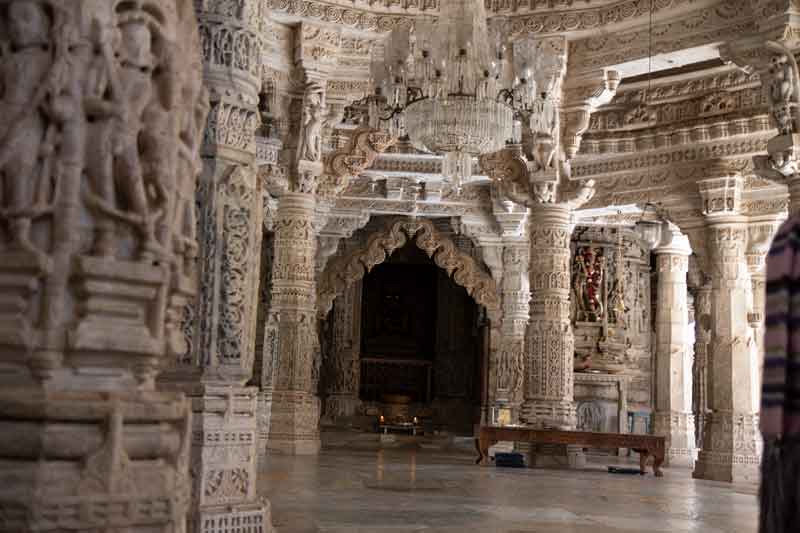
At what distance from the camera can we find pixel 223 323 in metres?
5.25

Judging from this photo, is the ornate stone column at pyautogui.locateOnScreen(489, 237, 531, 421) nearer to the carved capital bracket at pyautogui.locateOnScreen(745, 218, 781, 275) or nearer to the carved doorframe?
the carved doorframe

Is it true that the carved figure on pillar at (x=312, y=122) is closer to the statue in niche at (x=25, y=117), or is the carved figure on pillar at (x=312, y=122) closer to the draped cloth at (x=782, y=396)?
the statue in niche at (x=25, y=117)

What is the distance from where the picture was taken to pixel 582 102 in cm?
1138

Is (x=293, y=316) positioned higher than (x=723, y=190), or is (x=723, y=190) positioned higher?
(x=723, y=190)

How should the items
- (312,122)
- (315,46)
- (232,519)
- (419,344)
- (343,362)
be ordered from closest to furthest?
(232,519)
(315,46)
(312,122)
(343,362)
(419,344)

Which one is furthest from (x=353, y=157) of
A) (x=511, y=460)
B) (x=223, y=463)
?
(x=223, y=463)

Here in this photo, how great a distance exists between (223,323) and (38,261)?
9.01 feet

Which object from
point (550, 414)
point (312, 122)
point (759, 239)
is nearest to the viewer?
point (312, 122)

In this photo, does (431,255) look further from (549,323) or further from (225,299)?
(225,299)

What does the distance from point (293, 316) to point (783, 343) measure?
32.9ft

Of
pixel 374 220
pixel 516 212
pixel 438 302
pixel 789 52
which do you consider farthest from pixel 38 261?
pixel 438 302

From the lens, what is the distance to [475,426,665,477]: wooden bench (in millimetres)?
12000

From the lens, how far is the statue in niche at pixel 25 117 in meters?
2.54

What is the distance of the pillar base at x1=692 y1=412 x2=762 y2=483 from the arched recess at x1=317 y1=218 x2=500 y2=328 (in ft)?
21.9
